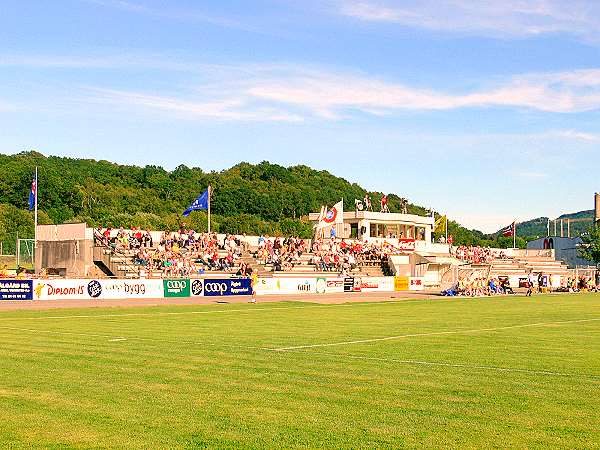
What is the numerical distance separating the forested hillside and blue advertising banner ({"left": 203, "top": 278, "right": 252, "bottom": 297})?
22801 mm

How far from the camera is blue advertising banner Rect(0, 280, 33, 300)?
4897cm

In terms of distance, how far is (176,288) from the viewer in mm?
57531

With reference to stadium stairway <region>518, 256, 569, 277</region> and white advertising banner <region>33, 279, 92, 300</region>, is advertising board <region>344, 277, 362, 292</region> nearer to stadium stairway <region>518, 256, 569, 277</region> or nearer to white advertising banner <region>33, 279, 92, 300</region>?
white advertising banner <region>33, 279, 92, 300</region>

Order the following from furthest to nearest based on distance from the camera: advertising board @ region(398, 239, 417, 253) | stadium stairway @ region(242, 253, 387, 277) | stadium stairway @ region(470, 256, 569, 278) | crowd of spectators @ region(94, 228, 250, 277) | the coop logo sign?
1. advertising board @ region(398, 239, 417, 253)
2. stadium stairway @ region(470, 256, 569, 278)
3. stadium stairway @ region(242, 253, 387, 277)
4. crowd of spectators @ region(94, 228, 250, 277)
5. the coop logo sign

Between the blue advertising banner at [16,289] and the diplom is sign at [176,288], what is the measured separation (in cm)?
1002

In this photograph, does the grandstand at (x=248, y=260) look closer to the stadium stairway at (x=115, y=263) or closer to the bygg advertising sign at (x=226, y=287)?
the stadium stairway at (x=115, y=263)

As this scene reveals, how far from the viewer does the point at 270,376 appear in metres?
16.1

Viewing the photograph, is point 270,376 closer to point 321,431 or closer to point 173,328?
point 321,431

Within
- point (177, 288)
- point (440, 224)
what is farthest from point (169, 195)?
point (177, 288)

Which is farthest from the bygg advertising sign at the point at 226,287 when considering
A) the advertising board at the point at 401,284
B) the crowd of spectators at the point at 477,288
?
the advertising board at the point at 401,284

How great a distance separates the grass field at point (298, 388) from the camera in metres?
10.7

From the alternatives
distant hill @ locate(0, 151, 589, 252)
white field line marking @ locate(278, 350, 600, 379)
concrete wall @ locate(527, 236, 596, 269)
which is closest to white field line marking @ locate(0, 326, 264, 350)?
white field line marking @ locate(278, 350, 600, 379)

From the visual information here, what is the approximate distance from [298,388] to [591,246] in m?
103

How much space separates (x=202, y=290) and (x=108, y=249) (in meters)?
9.64
